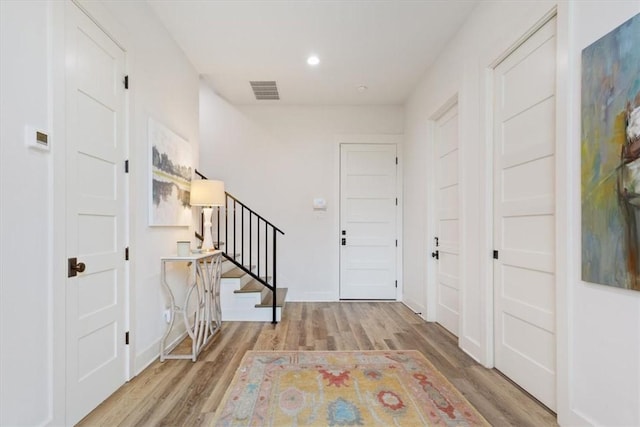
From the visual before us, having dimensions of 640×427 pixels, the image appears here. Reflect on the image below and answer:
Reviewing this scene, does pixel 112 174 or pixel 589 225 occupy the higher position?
pixel 112 174

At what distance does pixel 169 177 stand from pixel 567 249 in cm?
314

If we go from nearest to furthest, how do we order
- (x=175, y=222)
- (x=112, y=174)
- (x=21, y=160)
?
(x=21, y=160) < (x=112, y=174) < (x=175, y=222)

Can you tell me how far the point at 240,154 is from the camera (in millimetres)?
5051

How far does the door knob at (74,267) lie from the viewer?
1.85 meters

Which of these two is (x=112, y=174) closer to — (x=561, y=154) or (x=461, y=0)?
(x=561, y=154)

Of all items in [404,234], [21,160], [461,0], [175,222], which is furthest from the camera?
[404,234]

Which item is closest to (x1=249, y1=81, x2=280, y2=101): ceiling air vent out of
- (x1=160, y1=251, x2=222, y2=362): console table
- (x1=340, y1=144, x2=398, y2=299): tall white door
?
(x1=340, y1=144, x2=398, y2=299): tall white door

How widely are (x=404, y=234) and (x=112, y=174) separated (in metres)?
3.91

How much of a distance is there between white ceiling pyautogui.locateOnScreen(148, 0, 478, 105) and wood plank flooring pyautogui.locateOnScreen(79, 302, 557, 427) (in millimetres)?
3023

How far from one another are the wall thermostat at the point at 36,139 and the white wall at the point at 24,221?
26 mm

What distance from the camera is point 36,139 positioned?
5.26 ft

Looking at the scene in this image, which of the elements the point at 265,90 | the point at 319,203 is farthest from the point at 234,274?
the point at 265,90

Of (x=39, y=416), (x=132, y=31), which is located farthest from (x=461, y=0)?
(x=39, y=416)

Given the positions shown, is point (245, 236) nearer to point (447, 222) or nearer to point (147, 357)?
point (147, 357)
